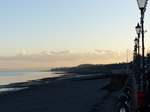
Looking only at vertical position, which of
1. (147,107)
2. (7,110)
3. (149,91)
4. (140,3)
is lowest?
(7,110)

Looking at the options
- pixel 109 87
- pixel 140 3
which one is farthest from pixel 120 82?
pixel 140 3

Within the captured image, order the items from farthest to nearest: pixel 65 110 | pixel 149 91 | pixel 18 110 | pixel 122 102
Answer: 1. pixel 18 110
2. pixel 65 110
3. pixel 149 91
4. pixel 122 102

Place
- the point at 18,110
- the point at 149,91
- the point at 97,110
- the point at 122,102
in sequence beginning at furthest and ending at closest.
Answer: the point at 18,110, the point at 97,110, the point at 149,91, the point at 122,102

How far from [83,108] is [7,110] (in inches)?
269

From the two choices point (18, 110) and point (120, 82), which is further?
point (120, 82)

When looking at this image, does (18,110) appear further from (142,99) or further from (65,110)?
(142,99)

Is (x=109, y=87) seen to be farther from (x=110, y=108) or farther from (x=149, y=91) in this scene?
(x=149, y=91)

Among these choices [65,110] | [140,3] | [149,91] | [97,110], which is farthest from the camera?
[65,110]

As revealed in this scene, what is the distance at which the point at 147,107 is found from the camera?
6.26 m

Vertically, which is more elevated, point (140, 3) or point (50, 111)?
point (140, 3)

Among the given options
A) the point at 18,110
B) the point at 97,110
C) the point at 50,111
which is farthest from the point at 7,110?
the point at 97,110

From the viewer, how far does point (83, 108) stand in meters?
17.3

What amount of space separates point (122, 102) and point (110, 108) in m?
11.7

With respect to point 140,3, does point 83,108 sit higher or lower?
lower
